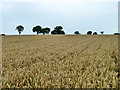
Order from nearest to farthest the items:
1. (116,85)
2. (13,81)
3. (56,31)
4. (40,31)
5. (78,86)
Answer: (78,86) → (116,85) → (13,81) → (40,31) → (56,31)

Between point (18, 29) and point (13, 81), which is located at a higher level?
point (18, 29)

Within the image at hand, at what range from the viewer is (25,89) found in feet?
9.76

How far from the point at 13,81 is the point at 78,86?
1524 mm

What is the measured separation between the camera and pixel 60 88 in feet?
9.62

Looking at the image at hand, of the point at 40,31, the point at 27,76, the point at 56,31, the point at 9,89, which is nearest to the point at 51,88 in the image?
the point at 9,89

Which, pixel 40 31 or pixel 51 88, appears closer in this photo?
pixel 51 88

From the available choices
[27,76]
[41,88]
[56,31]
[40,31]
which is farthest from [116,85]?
[56,31]

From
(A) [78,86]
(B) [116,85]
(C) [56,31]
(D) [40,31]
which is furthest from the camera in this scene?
(C) [56,31]

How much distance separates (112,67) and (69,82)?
6.98 ft

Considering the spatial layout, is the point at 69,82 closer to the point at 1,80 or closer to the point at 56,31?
the point at 1,80

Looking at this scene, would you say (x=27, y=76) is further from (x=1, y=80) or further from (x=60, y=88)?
(x=60, y=88)

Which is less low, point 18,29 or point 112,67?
point 18,29

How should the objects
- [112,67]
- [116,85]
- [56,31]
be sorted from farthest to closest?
1. [56,31]
2. [112,67]
3. [116,85]

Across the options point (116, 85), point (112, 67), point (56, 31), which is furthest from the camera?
point (56, 31)
